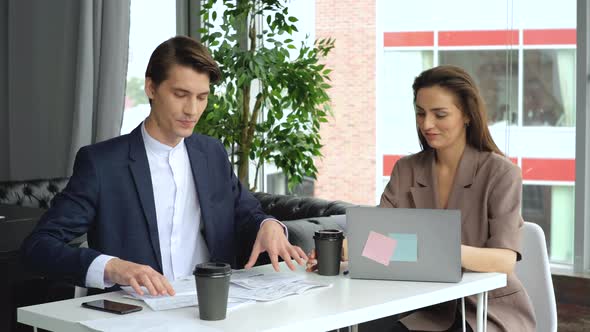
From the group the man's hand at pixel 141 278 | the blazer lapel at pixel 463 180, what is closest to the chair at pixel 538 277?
the blazer lapel at pixel 463 180

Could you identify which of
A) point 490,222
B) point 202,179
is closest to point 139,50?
point 202,179

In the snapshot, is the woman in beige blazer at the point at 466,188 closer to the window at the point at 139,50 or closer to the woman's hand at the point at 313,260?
the woman's hand at the point at 313,260

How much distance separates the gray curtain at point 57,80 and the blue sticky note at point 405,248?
145 inches

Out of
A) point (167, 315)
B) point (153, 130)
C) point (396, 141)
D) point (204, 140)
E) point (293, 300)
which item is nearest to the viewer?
point (167, 315)

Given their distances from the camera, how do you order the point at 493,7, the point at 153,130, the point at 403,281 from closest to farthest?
the point at 403,281
the point at 153,130
the point at 493,7

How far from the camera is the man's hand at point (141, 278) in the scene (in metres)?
1.92

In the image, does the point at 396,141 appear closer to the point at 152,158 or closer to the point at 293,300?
the point at 152,158

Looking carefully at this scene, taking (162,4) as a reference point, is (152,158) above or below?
below

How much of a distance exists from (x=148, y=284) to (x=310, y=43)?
3.99 metres

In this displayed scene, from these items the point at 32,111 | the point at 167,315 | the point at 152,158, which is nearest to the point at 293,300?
the point at 167,315

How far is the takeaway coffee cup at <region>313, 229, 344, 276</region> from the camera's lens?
2297mm

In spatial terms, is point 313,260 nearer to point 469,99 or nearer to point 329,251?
point 329,251

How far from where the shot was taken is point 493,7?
16.6 feet

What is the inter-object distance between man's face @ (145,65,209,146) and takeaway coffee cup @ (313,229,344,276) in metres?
0.49
